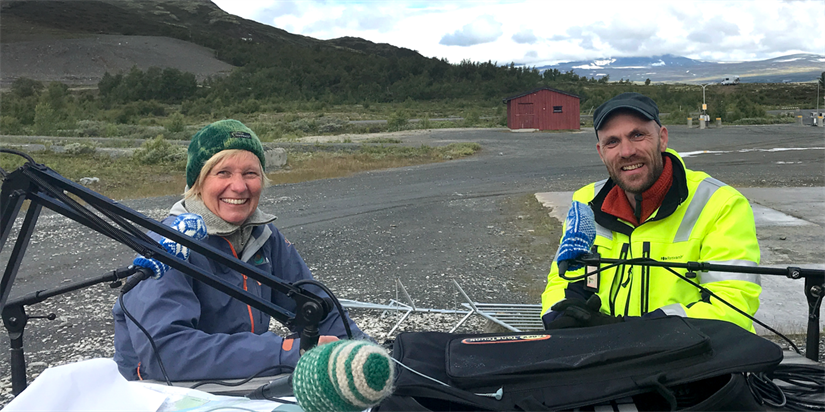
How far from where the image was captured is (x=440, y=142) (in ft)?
86.7

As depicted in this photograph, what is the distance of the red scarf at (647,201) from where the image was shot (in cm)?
248

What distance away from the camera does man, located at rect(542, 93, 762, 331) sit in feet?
7.26

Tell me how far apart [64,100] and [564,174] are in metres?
53.8

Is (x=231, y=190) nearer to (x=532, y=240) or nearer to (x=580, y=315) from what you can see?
(x=580, y=315)

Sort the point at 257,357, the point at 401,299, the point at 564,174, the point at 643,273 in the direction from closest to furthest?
the point at 257,357, the point at 643,273, the point at 401,299, the point at 564,174

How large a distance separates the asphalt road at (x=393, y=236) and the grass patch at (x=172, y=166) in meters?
1.36

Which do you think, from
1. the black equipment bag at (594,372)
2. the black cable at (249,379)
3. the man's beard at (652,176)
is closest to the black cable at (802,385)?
the black equipment bag at (594,372)

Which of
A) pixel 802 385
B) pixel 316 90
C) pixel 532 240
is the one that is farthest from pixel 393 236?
pixel 316 90

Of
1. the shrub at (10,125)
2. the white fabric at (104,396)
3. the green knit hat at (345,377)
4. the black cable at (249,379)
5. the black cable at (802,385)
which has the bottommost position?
the black cable at (802,385)

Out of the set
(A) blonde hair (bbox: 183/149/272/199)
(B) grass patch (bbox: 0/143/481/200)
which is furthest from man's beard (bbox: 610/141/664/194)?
(B) grass patch (bbox: 0/143/481/200)

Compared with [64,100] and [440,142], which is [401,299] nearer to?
[440,142]

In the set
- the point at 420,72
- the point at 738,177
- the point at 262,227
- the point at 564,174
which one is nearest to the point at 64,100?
the point at 420,72

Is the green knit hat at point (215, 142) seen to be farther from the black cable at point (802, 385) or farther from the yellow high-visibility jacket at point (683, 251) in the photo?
the black cable at point (802, 385)

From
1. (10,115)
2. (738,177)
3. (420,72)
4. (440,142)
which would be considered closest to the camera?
(738,177)
